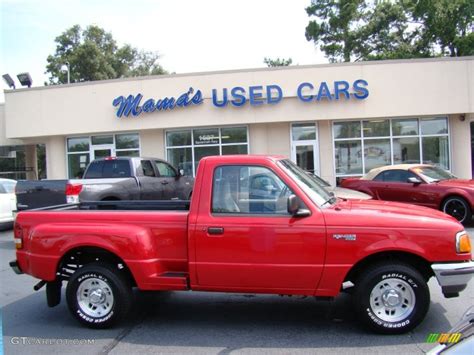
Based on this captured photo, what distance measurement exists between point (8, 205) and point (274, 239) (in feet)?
35.9

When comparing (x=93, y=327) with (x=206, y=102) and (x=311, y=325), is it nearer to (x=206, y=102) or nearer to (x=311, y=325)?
(x=311, y=325)

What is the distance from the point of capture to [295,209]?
4.65 meters

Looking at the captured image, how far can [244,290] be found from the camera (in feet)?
16.0

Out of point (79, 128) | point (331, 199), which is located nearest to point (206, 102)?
point (79, 128)

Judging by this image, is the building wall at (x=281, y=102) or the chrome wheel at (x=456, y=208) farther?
the building wall at (x=281, y=102)

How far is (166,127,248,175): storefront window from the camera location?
19812mm

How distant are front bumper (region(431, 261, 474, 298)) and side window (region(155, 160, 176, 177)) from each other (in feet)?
31.2

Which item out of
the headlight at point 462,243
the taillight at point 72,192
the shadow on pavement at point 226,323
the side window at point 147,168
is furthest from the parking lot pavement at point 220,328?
the side window at point 147,168

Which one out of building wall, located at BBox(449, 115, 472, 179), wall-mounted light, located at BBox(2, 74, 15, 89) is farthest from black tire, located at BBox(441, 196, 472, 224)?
wall-mounted light, located at BBox(2, 74, 15, 89)

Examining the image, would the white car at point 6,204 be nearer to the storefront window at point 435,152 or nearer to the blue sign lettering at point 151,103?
the blue sign lettering at point 151,103

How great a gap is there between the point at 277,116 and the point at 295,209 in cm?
1443

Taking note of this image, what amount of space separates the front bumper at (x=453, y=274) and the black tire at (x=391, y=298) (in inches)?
6.9

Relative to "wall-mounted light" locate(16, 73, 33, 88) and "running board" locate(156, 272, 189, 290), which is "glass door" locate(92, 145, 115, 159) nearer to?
"wall-mounted light" locate(16, 73, 33, 88)

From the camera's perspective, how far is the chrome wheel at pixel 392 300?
4.68m
